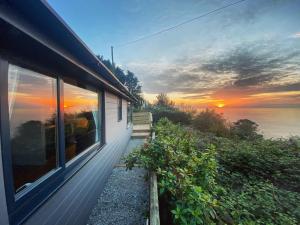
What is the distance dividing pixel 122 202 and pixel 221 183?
2.62 m

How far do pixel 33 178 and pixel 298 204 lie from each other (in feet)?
15.6

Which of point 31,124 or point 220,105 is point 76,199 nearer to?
point 31,124

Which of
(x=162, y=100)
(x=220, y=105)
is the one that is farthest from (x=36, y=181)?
(x=162, y=100)

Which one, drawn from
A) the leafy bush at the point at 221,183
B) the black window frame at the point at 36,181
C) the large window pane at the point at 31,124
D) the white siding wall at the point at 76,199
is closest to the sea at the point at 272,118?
the leafy bush at the point at 221,183

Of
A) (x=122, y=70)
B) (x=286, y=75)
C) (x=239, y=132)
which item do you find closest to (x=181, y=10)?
(x=286, y=75)

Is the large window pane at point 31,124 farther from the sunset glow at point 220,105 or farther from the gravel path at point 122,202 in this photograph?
the sunset glow at point 220,105

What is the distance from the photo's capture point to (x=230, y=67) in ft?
33.0

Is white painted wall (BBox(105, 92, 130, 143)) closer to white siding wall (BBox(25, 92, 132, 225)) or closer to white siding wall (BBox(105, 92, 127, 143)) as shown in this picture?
white siding wall (BBox(105, 92, 127, 143))

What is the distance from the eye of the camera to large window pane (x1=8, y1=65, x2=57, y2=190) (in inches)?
64.0

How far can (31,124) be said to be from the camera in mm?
2156

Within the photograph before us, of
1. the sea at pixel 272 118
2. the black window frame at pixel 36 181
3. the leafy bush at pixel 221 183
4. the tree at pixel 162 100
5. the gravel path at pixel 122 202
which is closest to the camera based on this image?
the black window frame at pixel 36 181

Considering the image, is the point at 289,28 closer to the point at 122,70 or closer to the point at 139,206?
the point at 139,206

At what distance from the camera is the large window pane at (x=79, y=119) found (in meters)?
2.69

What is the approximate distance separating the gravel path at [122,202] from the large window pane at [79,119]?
1.26 metres
